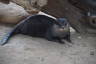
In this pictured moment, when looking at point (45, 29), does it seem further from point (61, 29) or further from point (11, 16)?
point (11, 16)

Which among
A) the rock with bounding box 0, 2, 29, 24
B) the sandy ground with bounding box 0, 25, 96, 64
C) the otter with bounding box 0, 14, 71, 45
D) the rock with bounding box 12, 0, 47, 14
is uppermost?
the rock with bounding box 12, 0, 47, 14

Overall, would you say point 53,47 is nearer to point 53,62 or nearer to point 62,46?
point 62,46

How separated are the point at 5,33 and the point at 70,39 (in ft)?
4.42

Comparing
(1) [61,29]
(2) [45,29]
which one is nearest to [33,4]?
(1) [61,29]

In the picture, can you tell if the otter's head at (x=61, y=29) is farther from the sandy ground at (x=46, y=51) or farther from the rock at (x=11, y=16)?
the rock at (x=11, y=16)

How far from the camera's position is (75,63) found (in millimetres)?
3271

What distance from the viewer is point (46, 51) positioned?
12.3 feet

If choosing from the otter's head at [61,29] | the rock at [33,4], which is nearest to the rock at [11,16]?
the otter's head at [61,29]

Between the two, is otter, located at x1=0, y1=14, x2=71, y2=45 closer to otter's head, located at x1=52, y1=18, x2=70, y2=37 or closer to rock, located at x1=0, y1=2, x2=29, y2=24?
otter's head, located at x1=52, y1=18, x2=70, y2=37

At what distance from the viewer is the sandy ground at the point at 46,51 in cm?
334

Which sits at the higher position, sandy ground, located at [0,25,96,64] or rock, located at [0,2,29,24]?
rock, located at [0,2,29,24]

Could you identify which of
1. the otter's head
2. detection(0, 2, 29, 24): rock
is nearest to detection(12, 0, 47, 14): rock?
the otter's head

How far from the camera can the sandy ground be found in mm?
3340

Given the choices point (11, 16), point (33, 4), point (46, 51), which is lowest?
point (46, 51)
